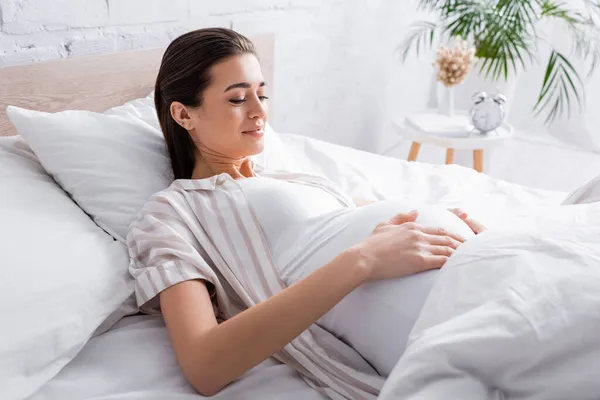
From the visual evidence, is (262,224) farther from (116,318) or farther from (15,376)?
(15,376)

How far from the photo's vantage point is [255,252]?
3.72 feet

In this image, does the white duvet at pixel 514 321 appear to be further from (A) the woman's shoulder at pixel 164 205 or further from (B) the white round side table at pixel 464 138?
(B) the white round side table at pixel 464 138

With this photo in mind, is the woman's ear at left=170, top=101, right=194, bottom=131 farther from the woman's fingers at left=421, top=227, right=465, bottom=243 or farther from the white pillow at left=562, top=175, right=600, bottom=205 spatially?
the white pillow at left=562, top=175, right=600, bottom=205

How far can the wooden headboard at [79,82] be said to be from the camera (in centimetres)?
138

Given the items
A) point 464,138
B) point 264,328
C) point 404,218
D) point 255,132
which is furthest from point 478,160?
point 264,328

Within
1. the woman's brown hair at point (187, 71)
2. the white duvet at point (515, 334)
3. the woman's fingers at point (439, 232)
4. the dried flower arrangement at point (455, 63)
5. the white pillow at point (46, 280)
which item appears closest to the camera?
the white duvet at point (515, 334)

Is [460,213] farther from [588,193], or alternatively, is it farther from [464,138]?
[464,138]

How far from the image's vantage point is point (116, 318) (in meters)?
1.10

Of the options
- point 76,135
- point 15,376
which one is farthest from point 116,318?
point 76,135

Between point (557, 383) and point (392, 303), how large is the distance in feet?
0.93

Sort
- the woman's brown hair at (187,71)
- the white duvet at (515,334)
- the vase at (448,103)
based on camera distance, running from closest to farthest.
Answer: the white duvet at (515,334) < the woman's brown hair at (187,71) < the vase at (448,103)

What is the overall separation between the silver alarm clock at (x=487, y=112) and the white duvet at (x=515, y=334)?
63.8 inches

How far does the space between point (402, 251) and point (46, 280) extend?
1.76 ft

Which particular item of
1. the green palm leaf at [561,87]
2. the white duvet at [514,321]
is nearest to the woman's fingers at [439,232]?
the white duvet at [514,321]
